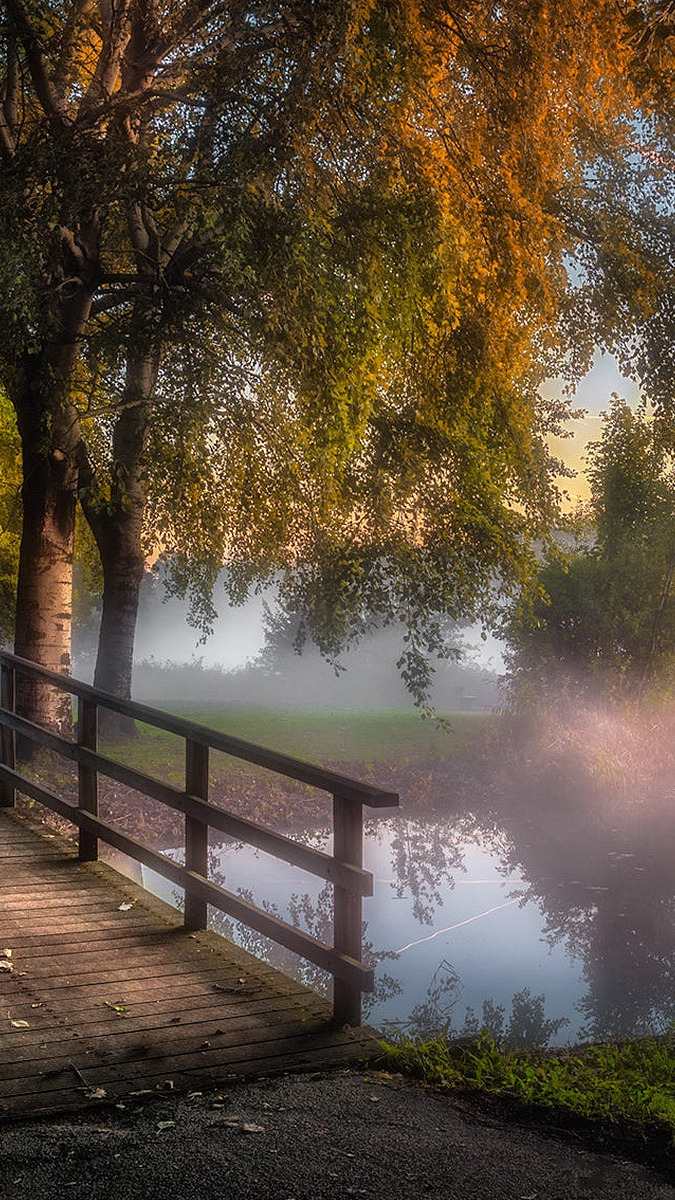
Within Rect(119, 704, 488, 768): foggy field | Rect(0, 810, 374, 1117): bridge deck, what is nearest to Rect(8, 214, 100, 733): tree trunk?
Rect(0, 810, 374, 1117): bridge deck

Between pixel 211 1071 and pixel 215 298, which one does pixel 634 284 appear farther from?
pixel 211 1071

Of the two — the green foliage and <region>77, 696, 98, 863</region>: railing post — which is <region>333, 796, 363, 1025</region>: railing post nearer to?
the green foliage

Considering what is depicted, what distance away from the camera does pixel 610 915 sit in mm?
20328

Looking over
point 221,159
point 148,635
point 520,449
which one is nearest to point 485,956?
point 520,449

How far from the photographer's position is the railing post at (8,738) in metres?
12.1

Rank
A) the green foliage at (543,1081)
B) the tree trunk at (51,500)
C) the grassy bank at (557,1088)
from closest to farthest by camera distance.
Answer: the grassy bank at (557,1088)
the green foliage at (543,1081)
the tree trunk at (51,500)

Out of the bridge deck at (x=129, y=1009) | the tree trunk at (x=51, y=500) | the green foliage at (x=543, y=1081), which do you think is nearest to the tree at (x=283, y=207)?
the tree trunk at (x=51, y=500)

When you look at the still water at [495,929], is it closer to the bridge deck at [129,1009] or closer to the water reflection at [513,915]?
the water reflection at [513,915]

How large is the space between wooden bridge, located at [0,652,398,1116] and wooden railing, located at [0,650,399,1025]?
12 millimetres

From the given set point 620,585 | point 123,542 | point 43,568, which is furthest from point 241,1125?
point 620,585

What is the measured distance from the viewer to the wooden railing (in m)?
6.79

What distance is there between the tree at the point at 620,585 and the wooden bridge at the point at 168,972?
2208 cm

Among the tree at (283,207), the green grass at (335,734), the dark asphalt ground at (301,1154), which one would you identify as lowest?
the green grass at (335,734)

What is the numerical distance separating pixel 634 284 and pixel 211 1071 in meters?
18.5
